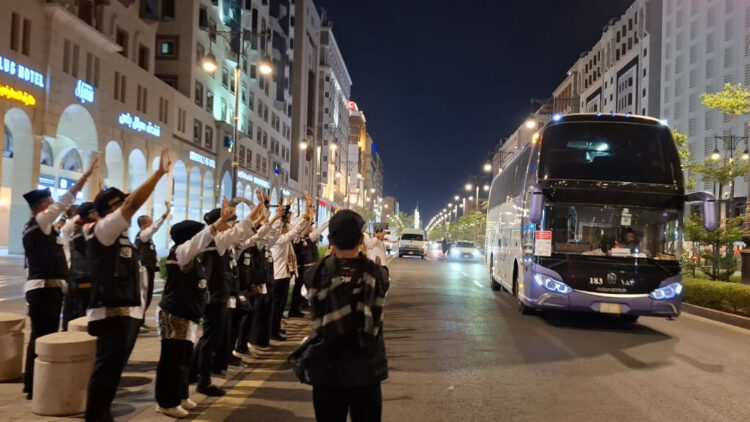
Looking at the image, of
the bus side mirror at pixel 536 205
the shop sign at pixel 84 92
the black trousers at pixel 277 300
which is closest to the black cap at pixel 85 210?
the black trousers at pixel 277 300

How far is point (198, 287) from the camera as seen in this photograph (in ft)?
18.8

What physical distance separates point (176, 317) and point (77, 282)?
7.63 ft

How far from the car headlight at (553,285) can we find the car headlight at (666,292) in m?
1.52

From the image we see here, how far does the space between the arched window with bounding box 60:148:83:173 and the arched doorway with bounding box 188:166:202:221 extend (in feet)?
38.3

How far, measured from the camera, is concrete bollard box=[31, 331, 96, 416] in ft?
18.1

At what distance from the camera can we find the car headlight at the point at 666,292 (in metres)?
11.4

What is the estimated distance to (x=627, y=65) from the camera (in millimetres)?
87438

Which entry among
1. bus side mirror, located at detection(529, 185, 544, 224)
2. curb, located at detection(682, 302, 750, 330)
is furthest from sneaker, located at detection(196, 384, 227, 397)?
curb, located at detection(682, 302, 750, 330)

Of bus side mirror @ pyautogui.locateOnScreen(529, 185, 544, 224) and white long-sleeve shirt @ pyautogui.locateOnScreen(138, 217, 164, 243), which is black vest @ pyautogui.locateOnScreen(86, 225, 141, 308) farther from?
bus side mirror @ pyautogui.locateOnScreen(529, 185, 544, 224)

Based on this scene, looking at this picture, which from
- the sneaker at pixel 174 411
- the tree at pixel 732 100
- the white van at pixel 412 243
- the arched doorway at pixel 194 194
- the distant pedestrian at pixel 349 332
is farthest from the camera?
the white van at pixel 412 243

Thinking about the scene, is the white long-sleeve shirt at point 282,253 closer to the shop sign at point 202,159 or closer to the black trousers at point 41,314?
the black trousers at point 41,314

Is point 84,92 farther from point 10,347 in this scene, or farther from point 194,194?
point 10,347

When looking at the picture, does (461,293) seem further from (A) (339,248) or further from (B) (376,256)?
(A) (339,248)

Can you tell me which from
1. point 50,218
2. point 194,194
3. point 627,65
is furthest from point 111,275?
point 627,65
